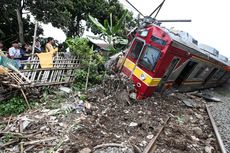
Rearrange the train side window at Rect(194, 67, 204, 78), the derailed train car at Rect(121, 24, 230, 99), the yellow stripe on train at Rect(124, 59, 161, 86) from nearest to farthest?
the derailed train car at Rect(121, 24, 230, 99) < the yellow stripe on train at Rect(124, 59, 161, 86) < the train side window at Rect(194, 67, 204, 78)

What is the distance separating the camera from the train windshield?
8.37m

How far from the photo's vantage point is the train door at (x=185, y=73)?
10.1 metres

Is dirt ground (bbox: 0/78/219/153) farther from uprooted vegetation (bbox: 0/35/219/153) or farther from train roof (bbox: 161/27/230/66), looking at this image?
train roof (bbox: 161/27/230/66)

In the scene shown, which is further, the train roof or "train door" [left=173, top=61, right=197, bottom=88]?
"train door" [left=173, top=61, right=197, bottom=88]

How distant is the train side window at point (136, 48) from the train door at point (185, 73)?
2.37 meters

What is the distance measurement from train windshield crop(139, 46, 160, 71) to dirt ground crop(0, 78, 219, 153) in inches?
41.9

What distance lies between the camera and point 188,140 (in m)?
6.71

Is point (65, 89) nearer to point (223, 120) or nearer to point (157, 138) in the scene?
point (157, 138)

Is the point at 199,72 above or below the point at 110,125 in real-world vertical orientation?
above

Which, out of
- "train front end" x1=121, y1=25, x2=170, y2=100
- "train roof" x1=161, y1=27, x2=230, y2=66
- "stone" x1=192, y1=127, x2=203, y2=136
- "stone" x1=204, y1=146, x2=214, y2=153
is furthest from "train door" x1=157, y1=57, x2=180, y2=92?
"stone" x1=204, y1=146, x2=214, y2=153

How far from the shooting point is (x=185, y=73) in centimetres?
1030

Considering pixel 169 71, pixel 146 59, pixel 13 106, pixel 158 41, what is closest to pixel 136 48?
pixel 146 59

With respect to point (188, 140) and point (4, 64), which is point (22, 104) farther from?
point (188, 140)

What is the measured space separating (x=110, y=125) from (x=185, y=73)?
5.03m
